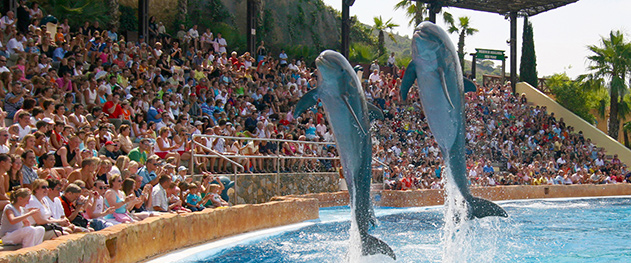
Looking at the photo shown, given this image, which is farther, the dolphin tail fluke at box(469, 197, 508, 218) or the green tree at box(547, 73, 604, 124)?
the green tree at box(547, 73, 604, 124)

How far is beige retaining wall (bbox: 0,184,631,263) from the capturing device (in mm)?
4938

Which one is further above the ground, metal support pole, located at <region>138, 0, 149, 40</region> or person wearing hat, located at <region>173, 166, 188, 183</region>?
metal support pole, located at <region>138, 0, 149, 40</region>

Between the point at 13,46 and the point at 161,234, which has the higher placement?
the point at 13,46

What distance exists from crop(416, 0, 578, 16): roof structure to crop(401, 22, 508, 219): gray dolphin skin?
68.7ft

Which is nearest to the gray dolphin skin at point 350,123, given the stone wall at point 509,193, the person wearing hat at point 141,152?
the person wearing hat at point 141,152

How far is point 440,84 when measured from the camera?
5.35m

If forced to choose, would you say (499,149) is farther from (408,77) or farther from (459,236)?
(408,77)

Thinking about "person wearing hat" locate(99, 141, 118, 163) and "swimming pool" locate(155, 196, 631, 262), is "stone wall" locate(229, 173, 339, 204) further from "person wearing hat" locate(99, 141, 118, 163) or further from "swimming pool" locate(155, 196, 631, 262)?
"person wearing hat" locate(99, 141, 118, 163)

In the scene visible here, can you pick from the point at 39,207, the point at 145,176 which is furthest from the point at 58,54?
the point at 39,207

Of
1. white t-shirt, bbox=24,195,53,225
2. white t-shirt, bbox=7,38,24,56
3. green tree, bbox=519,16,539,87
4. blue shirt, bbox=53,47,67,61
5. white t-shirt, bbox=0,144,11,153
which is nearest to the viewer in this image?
white t-shirt, bbox=24,195,53,225

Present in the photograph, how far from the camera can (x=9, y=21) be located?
1118 centimetres

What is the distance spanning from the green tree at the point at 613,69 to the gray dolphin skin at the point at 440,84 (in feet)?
85.1

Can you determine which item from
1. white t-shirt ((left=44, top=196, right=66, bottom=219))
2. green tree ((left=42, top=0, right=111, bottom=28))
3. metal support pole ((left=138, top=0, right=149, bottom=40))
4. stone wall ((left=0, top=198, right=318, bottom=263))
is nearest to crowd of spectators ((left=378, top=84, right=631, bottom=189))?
stone wall ((left=0, top=198, right=318, bottom=263))

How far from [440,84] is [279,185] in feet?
24.3
